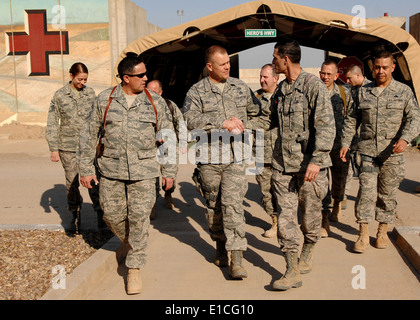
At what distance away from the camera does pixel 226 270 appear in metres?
4.88

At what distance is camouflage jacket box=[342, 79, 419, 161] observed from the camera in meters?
5.29

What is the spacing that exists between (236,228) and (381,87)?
235cm

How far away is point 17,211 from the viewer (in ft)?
25.0

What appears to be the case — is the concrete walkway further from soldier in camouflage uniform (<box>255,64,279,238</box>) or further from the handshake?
the handshake

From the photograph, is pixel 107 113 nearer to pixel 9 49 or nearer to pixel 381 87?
pixel 381 87

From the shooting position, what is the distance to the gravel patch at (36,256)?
439 cm

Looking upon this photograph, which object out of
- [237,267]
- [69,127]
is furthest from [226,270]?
[69,127]

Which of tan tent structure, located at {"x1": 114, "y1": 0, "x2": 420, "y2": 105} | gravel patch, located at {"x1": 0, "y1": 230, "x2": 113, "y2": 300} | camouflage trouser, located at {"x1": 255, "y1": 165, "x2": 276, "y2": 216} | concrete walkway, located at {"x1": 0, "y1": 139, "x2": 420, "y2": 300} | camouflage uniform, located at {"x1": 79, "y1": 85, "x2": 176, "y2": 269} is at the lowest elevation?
concrete walkway, located at {"x1": 0, "y1": 139, "x2": 420, "y2": 300}

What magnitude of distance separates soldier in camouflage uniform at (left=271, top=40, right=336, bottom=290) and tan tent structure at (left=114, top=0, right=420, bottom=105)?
4.56 m

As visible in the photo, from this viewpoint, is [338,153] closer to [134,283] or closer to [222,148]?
[222,148]

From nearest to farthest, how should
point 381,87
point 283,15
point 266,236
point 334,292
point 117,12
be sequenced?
point 334,292 < point 381,87 < point 266,236 < point 283,15 < point 117,12

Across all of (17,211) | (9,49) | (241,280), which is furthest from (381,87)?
(9,49)

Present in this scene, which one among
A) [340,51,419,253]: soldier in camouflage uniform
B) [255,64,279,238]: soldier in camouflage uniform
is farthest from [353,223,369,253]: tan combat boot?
[255,64,279,238]: soldier in camouflage uniform

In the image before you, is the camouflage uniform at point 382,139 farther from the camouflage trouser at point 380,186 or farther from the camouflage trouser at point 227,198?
the camouflage trouser at point 227,198
